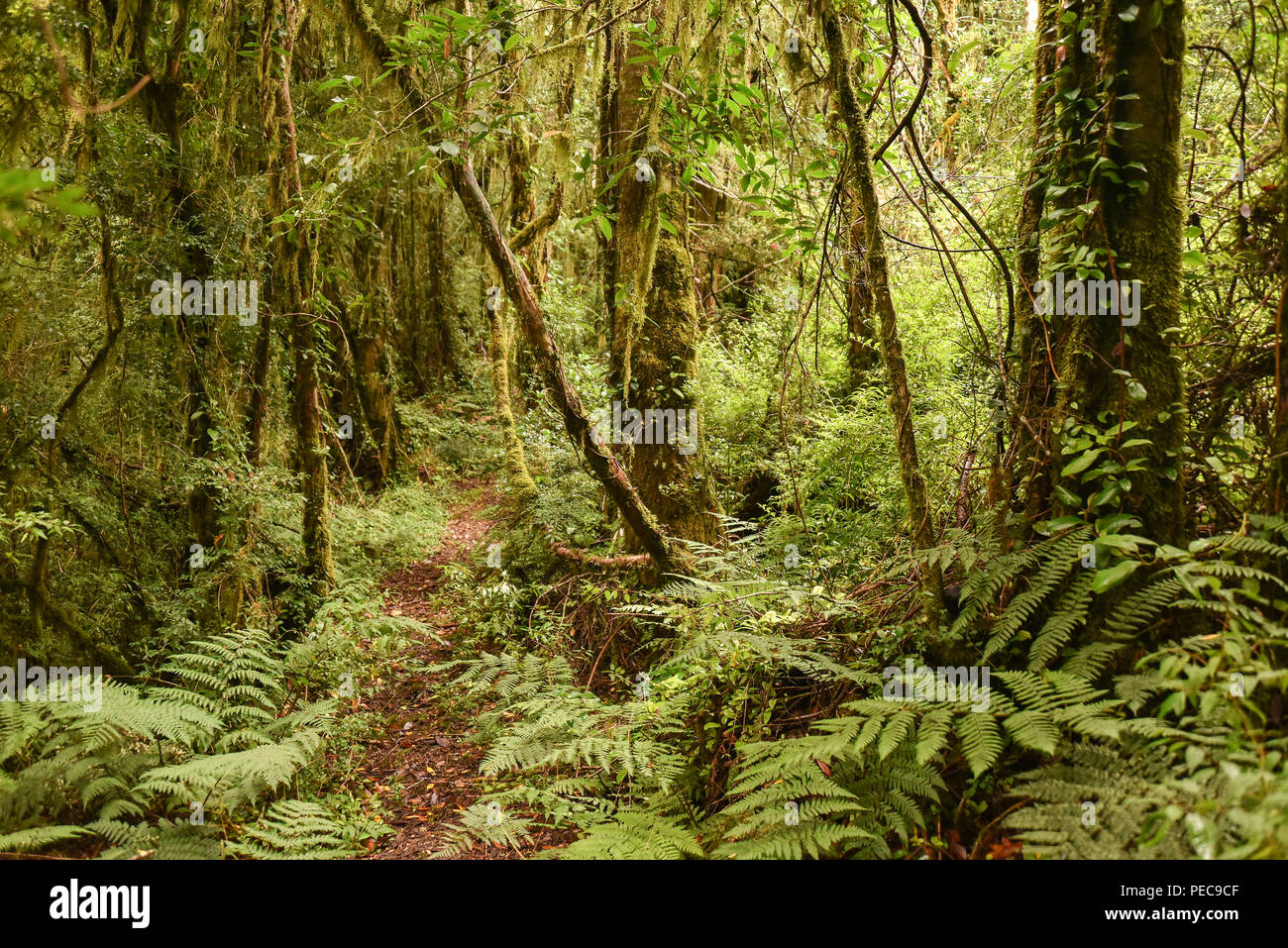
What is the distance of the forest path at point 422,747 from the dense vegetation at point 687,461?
0.11 metres

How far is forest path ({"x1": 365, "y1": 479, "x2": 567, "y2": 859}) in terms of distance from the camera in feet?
12.7

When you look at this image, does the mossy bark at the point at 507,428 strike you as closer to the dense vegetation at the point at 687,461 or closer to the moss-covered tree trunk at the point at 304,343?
the dense vegetation at the point at 687,461

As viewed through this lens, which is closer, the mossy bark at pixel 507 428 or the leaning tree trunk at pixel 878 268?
the leaning tree trunk at pixel 878 268

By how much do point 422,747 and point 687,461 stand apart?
3.10m

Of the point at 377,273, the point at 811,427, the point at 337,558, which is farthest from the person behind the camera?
the point at 377,273

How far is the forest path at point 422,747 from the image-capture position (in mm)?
3857

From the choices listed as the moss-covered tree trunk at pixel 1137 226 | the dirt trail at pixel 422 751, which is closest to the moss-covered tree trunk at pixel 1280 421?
the moss-covered tree trunk at pixel 1137 226

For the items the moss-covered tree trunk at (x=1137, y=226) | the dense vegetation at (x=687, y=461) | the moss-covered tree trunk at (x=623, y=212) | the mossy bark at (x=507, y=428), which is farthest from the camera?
the mossy bark at (x=507, y=428)

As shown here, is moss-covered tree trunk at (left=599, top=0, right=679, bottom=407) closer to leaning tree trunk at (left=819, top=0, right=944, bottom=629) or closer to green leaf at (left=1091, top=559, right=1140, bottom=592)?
leaning tree trunk at (left=819, top=0, right=944, bottom=629)

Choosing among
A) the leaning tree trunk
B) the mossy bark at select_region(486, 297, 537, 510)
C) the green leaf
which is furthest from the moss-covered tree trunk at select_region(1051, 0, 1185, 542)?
the mossy bark at select_region(486, 297, 537, 510)
